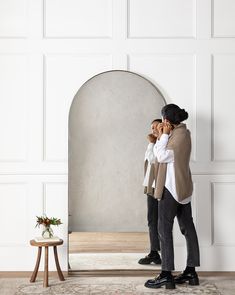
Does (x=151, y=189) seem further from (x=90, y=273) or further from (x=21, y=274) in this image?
(x=21, y=274)

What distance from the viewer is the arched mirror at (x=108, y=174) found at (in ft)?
15.8

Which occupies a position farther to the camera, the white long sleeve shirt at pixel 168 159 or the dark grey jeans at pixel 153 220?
the dark grey jeans at pixel 153 220

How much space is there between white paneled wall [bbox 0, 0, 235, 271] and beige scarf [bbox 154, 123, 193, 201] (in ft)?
1.63

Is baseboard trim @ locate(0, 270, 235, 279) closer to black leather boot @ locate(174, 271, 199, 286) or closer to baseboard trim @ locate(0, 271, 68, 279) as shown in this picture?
baseboard trim @ locate(0, 271, 68, 279)

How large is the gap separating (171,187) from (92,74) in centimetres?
124

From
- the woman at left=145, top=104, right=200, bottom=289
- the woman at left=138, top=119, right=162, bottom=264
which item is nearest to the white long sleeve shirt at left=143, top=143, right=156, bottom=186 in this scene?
the woman at left=138, top=119, right=162, bottom=264

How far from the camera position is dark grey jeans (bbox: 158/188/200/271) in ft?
14.6

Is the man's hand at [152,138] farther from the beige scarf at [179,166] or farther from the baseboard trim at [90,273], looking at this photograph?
the baseboard trim at [90,273]

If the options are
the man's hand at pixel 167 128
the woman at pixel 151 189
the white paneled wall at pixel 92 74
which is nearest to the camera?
the man's hand at pixel 167 128

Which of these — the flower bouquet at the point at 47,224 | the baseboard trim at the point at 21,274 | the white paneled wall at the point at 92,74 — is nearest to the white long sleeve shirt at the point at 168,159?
the white paneled wall at the point at 92,74

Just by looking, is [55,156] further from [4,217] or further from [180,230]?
[180,230]

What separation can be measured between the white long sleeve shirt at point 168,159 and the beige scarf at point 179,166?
3cm

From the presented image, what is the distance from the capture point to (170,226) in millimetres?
4469

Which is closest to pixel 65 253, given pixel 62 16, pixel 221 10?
pixel 62 16
